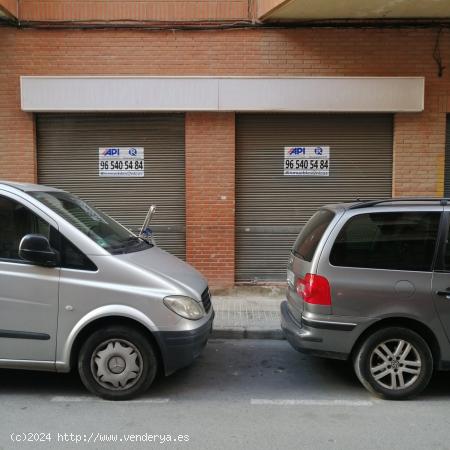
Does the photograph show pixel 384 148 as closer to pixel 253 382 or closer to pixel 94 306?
pixel 253 382

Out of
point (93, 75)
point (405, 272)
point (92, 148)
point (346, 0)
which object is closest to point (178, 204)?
point (92, 148)

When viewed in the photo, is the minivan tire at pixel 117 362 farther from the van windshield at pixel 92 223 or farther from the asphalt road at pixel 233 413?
the van windshield at pixel 92 223

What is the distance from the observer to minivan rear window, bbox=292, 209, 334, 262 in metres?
4.78

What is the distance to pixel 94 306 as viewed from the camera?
14.4 ft

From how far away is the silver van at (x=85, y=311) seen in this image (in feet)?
14.4

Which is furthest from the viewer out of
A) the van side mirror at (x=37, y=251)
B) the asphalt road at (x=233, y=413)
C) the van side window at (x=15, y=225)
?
the van side window at (x=15, y=225)

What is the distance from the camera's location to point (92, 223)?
200 inches

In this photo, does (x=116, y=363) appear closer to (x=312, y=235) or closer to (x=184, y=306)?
(x=184, y=306)

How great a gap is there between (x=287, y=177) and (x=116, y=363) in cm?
527

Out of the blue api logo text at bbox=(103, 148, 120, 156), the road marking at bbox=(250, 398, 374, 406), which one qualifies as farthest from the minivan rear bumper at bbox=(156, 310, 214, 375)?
the blue api logo text at bbox=(103, 148, 120, 156)

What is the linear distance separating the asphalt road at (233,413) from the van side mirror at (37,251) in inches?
49.0

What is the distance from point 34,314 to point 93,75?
5.18 metres

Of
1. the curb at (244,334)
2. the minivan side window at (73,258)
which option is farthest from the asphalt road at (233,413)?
the minivan side window at (73,258)

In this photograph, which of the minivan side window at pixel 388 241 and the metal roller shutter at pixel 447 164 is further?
the metal roller shutter at pixel 447 164
